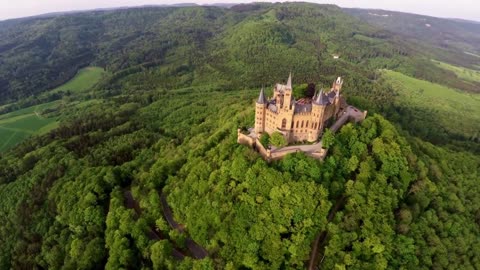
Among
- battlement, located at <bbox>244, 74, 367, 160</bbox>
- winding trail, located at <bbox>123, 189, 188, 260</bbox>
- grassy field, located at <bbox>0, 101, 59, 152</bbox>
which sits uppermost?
battlement, located at <bbox>244, 74, 367, 160</bbox>

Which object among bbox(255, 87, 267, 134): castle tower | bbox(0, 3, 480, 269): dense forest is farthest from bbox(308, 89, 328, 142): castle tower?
bbox(255, 87, 267, 134): castle tower

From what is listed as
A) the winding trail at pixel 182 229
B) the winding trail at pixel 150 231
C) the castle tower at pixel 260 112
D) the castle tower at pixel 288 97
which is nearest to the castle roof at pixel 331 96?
the castle tower at pixel 288 97

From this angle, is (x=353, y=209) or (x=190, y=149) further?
(x=190, y=149)

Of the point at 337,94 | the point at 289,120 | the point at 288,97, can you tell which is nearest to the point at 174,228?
the point at 289,120

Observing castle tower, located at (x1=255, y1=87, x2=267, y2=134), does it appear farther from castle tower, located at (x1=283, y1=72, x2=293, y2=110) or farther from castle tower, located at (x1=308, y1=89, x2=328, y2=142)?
castle tower, located at (x1=308, y1=89, x2=328, y2=142)

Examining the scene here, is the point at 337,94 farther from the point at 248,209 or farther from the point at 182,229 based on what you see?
the point at 182,229

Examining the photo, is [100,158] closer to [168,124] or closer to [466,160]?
[168,124]

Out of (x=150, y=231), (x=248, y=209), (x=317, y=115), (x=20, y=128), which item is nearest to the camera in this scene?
(x=248, y=209)

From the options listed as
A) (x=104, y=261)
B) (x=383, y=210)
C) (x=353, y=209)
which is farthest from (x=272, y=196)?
(x=104, y=261)
